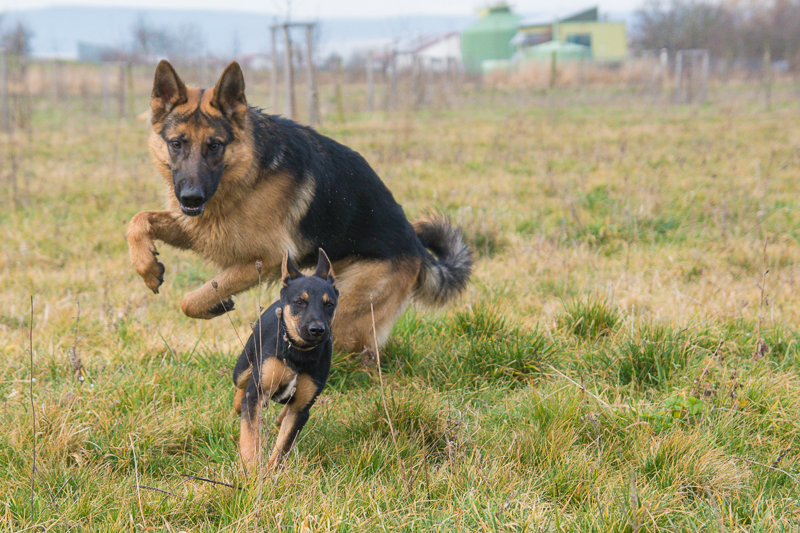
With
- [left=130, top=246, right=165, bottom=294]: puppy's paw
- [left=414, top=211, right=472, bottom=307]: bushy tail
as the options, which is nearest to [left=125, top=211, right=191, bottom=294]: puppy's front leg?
[left=130, top=246, right=165, bottom=294]: puppy's paw

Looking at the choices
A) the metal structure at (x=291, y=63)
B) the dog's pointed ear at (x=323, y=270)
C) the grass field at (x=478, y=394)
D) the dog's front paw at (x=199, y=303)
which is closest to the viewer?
the grass field at (x=478, y=394)

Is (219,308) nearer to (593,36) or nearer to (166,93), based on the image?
(166,93)

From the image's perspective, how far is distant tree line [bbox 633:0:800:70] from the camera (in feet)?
142

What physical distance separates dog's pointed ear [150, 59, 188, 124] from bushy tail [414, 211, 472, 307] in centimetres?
175

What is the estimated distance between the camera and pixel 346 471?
2.56 m

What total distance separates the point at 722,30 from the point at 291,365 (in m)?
51.4

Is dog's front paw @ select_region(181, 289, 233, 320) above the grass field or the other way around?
above

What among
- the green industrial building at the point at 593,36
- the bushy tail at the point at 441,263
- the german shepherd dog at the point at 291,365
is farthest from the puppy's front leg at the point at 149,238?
the green industrial building at the point at 593,36

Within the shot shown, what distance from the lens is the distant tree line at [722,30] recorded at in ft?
142

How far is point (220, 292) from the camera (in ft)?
11.3

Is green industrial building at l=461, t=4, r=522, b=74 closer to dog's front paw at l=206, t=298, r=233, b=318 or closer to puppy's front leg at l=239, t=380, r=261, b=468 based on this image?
dog's front paw at l=206, t=298, r=233, b=318

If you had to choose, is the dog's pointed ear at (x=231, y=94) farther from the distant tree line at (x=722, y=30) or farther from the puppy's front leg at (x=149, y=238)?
the distant tree line at (x=722, y=30)

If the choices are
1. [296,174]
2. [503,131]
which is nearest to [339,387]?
[296,174]

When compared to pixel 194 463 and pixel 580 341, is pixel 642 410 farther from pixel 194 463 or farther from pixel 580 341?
pixel 194 463
